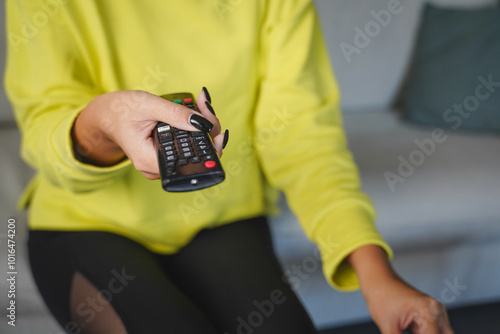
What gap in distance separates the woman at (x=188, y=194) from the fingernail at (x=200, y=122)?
35 mm

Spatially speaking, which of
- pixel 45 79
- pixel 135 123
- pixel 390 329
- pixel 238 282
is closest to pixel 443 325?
pixel 390 329

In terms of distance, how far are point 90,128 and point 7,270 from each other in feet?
Answer: 1.23

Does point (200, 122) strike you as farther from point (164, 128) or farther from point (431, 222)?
point (431, 222)

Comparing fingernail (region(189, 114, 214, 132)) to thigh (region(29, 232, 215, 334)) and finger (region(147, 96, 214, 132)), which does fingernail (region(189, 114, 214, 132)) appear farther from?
thigh (region(29, 232, 215, 334))

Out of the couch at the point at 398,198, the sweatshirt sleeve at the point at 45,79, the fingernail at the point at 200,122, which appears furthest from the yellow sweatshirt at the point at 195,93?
the couch at the point at 398,198

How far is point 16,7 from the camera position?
0.57 m

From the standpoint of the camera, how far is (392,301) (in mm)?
476

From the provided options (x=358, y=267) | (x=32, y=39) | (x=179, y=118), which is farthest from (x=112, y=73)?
(x=358, y=267)

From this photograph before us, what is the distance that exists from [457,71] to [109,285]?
0.89 m

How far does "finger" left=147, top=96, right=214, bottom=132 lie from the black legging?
8.2 inches

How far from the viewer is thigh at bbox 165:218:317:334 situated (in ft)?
1.79

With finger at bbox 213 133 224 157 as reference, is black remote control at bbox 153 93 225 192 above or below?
above

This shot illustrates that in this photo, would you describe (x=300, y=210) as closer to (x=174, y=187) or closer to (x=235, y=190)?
(x=235, y=190)

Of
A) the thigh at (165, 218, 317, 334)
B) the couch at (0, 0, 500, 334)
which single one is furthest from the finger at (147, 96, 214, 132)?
the couch at (0, 0, 500, 334)
